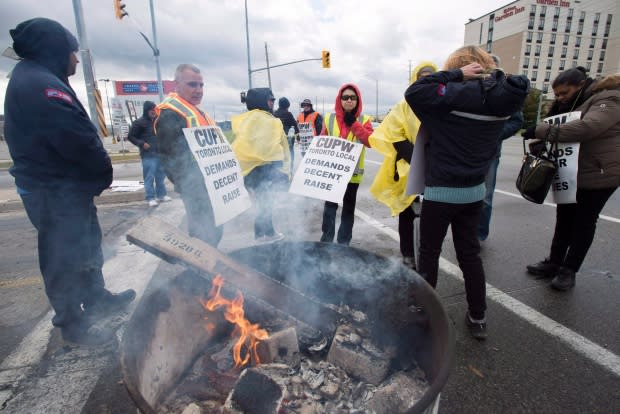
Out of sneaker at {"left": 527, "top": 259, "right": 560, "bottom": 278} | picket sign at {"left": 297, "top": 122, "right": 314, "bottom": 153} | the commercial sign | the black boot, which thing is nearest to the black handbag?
the black boot

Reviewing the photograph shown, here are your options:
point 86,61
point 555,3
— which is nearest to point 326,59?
point 86,61

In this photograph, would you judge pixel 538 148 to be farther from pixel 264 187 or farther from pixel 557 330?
pixel 264 187

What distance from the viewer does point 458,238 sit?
234 centimetres

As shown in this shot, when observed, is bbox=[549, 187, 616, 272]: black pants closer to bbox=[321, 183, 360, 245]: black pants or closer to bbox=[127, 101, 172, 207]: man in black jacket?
bbox=[321, 183, 360, 245]: black pants

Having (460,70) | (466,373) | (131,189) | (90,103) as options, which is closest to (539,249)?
(466,373)

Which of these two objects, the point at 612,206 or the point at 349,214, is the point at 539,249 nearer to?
the point at 349,214

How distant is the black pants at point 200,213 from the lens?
2871 millimetres

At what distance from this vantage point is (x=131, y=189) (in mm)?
7844

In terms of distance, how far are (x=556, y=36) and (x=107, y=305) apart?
287ft

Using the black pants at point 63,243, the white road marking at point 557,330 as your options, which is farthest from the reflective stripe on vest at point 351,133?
the black pants at point 63,243

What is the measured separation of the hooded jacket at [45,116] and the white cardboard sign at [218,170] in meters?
0.71

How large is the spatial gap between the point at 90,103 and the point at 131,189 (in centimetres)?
363

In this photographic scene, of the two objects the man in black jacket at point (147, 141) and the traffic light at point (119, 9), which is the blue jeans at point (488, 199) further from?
the traffic light at point (119, 9)

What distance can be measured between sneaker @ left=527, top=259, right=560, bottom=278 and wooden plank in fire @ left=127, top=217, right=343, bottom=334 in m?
2.53
